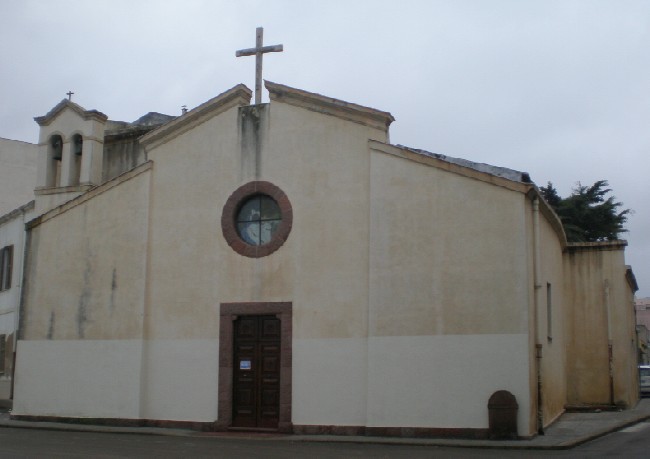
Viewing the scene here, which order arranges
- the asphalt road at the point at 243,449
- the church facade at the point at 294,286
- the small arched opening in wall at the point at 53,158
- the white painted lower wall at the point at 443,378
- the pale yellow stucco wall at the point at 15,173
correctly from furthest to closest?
the pale yellow stucco wall at the point at 15,173 → the small arched opening in wall at the point at 53,158 → the church facade at the point at 294,286 → the white painted lower wall at the point at 443,378 → the asphalt road at the point at 243,449

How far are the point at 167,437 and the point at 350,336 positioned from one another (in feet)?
14.0

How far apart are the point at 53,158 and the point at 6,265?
540 centimetres

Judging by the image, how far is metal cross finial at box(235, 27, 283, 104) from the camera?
18.6 m

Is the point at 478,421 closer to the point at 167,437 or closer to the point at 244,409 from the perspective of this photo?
the point at 244,409

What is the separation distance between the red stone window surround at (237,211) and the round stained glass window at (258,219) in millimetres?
131

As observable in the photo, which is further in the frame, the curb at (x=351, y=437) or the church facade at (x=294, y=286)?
the church facade at (x=294, y=286)

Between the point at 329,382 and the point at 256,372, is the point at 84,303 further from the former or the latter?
the point at 329,382

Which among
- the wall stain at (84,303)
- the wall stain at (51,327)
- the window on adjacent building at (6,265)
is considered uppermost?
the window on adjacent building at (6,265)

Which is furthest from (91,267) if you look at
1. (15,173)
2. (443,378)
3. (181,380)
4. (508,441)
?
(15,173)

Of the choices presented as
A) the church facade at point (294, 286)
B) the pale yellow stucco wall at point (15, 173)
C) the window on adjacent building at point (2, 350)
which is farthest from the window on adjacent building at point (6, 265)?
the pale yellow stucco wall at point (15, 173)

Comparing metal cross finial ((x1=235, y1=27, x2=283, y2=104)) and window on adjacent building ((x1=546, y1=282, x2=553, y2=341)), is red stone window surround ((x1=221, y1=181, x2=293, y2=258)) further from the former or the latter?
window on adjacent building ((x1=546, y1=282, x2=553, y2=341))

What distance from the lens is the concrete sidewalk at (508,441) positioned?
14620 mm

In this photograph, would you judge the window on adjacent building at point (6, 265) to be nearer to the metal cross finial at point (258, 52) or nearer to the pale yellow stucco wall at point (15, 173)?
the pale yellow stucco wall at point (15, 173)

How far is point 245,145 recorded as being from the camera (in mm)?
18391
